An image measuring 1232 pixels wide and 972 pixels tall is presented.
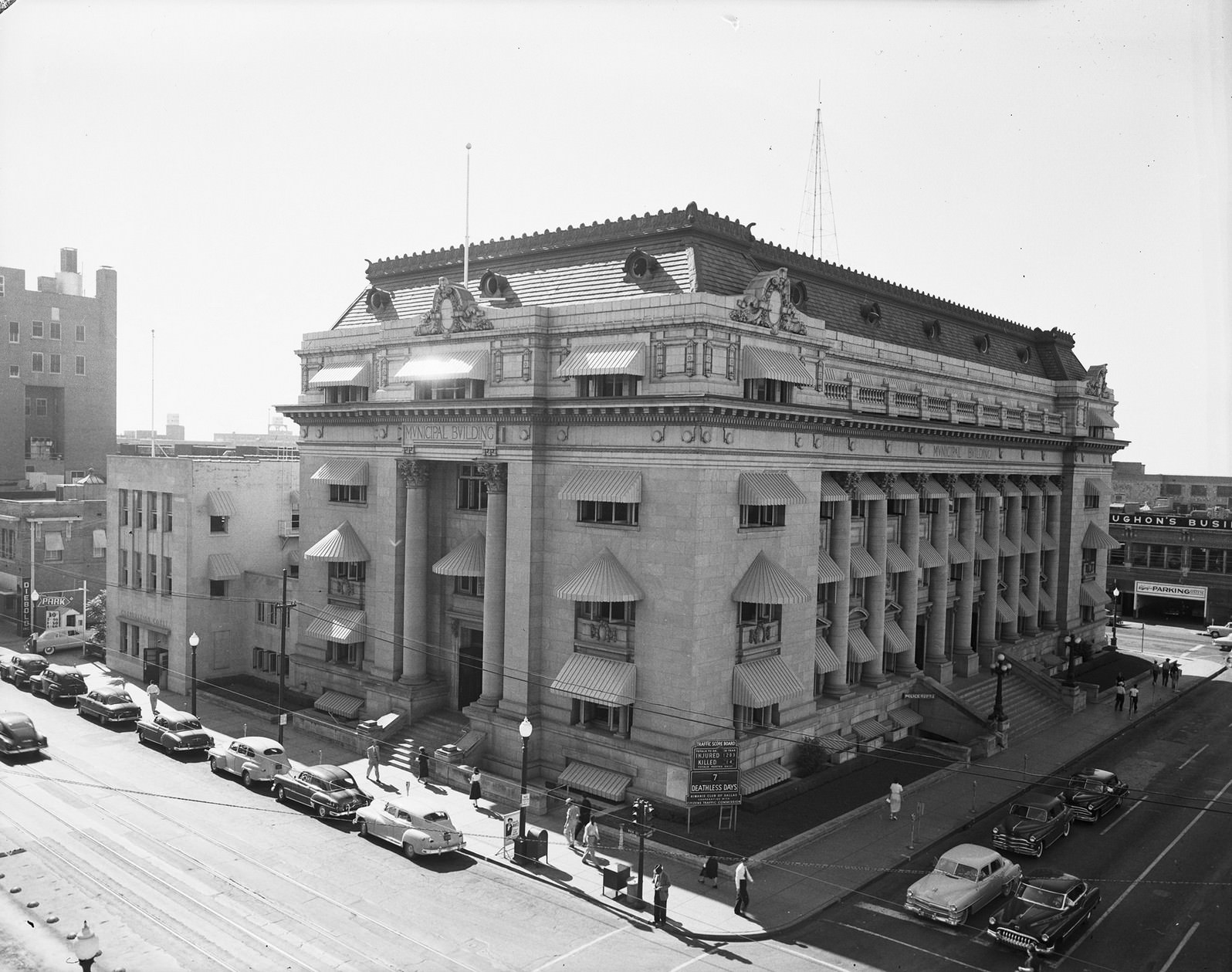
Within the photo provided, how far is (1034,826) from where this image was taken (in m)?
33.7

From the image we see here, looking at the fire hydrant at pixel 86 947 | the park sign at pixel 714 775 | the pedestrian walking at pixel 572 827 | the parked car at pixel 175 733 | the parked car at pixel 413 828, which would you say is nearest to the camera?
the fire hydrant at pixel 86 947

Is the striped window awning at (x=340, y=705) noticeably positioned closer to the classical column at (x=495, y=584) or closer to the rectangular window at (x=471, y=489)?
the classical column at (x=495, y=584)

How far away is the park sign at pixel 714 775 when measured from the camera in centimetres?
3136

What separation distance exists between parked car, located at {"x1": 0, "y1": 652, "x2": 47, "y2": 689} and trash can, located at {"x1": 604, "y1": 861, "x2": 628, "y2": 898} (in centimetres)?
3904

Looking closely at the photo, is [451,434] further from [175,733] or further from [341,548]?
[175,733]

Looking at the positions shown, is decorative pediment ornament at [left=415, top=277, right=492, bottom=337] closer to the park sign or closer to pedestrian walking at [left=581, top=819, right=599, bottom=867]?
the park sign

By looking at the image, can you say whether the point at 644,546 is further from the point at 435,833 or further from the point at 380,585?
the point at 380,585

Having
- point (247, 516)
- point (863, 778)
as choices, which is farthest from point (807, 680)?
point (247, 516)

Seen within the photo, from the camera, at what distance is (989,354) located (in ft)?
191

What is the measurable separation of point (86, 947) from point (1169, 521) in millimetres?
90705

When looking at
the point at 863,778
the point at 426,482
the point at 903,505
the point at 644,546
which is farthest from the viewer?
the point at 903,505

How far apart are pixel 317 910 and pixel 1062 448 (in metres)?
55.3

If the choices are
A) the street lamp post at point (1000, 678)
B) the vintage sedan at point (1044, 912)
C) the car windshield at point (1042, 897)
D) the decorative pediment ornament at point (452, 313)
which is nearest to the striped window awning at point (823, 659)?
the street lamp post at point (1000, 678)

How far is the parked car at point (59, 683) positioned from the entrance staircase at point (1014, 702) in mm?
45342
